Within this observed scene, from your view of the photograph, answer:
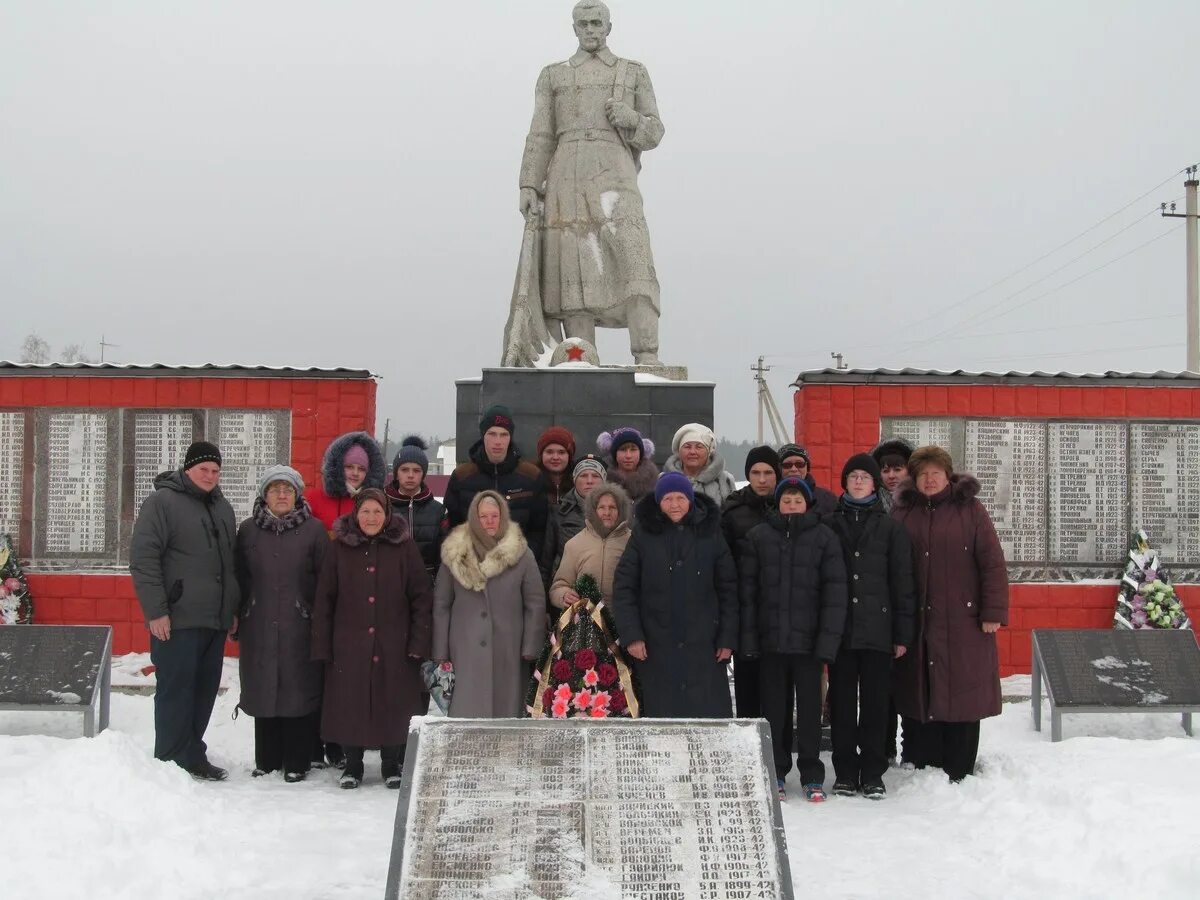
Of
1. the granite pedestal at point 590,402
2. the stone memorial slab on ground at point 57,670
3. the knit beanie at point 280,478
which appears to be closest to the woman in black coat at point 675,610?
the knit beanie at point 280,478

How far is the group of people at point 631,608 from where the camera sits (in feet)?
15.2

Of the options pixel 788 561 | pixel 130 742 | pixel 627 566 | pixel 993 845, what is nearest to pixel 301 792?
pixel 130 742

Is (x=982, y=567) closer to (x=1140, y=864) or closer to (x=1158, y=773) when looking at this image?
(x=1158, y=773)

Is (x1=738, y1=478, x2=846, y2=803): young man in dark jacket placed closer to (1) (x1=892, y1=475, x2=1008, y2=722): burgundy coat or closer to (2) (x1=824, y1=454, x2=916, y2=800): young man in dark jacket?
(2) (x1=824, y1=454, x2=916, y2=800): young man in dark jacket

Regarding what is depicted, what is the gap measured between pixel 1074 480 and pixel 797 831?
425cm

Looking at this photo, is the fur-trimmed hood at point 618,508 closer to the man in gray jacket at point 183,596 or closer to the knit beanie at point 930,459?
the knit beanie at point 930,459

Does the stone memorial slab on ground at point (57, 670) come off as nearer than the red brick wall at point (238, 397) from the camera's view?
Yes

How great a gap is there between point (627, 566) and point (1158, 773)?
2.22m

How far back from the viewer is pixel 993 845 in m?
4.00

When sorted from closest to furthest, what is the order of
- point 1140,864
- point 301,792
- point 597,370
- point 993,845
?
1. point 1140,864
2. point 993,845
3. point 301,792
4. point 597,370

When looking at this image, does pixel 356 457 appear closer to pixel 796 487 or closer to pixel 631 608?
pixel 631 608

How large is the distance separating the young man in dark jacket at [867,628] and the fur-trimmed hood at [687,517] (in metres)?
0.50

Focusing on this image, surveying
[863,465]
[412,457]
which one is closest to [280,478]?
[412,457]

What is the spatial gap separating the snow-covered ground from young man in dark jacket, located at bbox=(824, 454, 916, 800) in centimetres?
19
